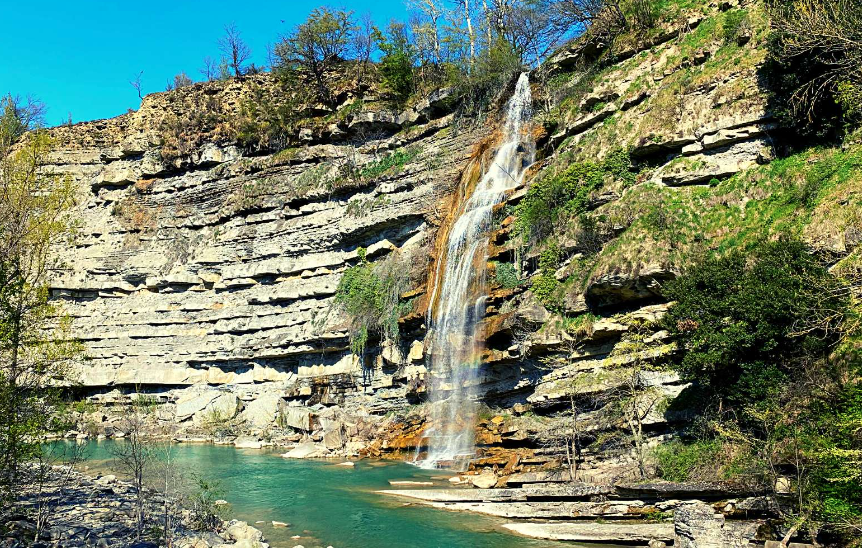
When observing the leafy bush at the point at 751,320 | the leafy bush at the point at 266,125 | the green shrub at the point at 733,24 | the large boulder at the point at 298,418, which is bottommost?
the large boulder at the point at 298,418

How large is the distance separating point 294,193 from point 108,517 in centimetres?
2930

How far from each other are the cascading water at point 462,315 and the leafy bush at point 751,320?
34.3 ft

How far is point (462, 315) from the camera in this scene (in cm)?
2675

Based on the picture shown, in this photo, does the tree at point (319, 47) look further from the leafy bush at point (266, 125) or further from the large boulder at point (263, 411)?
the large boulder at point (263, 411)

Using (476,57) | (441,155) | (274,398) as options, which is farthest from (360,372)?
(476,57)

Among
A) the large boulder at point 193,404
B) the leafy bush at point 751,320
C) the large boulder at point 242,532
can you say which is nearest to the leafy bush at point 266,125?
the large boulder at point 193,404

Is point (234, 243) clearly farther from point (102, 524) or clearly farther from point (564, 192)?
point (102, 524)

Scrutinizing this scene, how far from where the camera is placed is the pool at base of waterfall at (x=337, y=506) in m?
14.6

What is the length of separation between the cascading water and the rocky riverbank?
10788mm

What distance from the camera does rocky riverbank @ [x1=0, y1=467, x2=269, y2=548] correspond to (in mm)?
12055

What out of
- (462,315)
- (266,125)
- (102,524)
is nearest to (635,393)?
(462,315)

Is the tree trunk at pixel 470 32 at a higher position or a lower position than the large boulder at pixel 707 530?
higher

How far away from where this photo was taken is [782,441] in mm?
12820

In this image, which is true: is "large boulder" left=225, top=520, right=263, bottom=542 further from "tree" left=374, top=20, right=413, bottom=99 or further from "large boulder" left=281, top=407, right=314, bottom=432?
"tree" left=374, top=20, right=413, bottom=99
